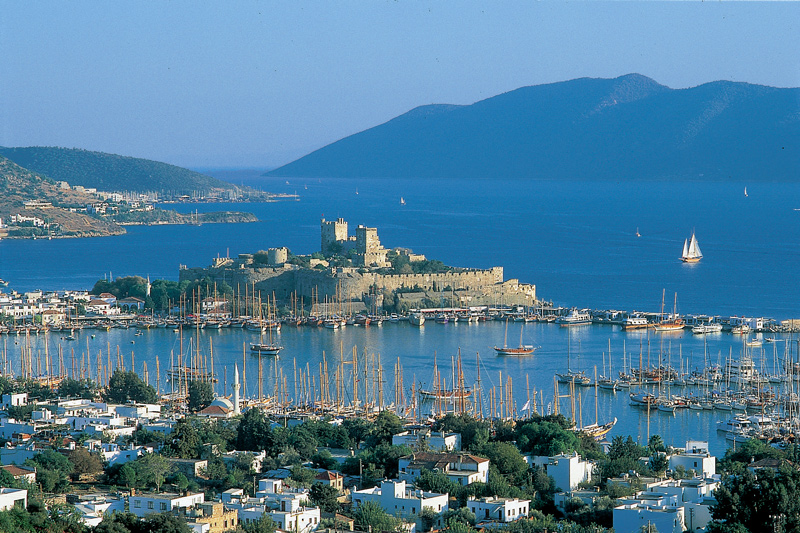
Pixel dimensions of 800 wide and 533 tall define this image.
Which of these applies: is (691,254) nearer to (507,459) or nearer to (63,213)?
(507,459)

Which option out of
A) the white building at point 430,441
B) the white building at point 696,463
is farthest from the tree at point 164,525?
the white building at point 696,463

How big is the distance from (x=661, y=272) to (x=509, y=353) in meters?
18.3

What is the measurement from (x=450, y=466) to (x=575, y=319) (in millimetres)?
19052

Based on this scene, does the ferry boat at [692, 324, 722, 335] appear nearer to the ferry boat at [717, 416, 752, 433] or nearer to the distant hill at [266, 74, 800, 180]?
the ferry boat at [717, 416, 752, 433]

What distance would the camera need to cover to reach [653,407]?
23.2 meters

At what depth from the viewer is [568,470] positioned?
15039 millimetres

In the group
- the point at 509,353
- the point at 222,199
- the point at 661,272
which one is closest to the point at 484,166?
the point at 222,199

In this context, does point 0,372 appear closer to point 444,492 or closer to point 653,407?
point 653,407

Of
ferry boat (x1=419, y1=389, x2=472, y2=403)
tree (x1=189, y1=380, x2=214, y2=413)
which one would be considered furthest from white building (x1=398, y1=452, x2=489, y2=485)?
ferry boat (x1=419, y1=389, x2=472, y2=403)

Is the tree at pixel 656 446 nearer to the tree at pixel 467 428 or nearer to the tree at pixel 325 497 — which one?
the tree at pixel 467 428

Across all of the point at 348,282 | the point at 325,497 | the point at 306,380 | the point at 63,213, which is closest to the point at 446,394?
the point at 306,380

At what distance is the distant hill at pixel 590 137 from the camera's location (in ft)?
419

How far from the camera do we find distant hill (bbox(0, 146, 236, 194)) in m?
115

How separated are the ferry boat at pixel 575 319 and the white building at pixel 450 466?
18393mm
